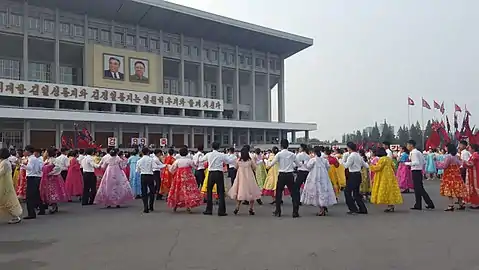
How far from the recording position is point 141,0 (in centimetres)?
4503

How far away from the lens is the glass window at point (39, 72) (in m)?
44.2

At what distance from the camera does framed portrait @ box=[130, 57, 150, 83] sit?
154 ft

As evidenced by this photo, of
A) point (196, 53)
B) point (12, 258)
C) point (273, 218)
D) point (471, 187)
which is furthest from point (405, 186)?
point (196, 53)

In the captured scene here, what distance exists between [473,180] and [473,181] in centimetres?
3

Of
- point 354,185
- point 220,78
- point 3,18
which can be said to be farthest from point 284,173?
point 220,78

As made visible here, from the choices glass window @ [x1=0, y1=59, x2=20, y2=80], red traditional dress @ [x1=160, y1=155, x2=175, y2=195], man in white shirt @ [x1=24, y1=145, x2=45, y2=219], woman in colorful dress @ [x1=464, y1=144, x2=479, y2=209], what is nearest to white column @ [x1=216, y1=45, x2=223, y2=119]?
glass window @ [x1=0, y1=59, x2=20, y2=80]

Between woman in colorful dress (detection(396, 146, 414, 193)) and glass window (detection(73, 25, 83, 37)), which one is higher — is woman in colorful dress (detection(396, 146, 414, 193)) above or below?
below

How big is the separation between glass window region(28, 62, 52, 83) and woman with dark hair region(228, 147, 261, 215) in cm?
3819

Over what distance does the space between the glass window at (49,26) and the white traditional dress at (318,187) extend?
123 feet

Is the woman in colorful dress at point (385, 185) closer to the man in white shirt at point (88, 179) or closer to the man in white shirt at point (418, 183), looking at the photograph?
the man in white shirt at point (418, 183)

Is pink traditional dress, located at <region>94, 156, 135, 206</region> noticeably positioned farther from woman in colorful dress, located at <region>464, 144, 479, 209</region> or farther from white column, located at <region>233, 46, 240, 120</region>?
white column, located at <region>233, 46, 240, 120</region>

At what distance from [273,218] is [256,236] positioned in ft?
7.79

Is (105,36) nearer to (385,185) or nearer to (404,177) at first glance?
(404,177)

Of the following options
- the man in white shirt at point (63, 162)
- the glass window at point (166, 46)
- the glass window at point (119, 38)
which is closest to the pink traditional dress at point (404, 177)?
the man in white shirt at point (63, 162)
